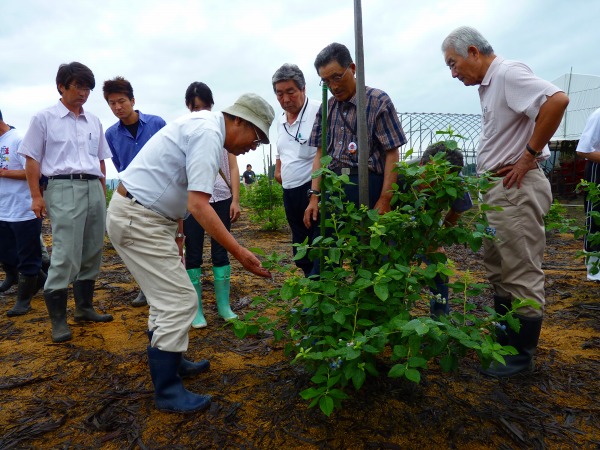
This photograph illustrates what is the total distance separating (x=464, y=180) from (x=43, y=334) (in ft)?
10.3

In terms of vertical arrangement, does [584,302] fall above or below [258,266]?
below

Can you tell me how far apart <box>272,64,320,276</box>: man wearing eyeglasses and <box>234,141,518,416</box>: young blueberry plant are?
0.99 m

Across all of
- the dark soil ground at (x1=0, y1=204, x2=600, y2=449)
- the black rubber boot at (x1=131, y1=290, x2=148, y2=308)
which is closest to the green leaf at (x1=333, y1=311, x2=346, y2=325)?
the dark soil ground at (x1=0, y1=204, x2=600, y2=449)

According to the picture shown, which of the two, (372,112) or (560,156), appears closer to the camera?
(372,112)

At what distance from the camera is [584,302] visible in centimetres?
361

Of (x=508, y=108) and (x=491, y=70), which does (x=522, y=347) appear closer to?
(x=508, y=108)

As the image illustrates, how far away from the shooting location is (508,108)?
7.34 ft

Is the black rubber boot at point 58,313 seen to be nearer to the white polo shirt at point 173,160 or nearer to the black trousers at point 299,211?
the white polo shirt at point 173,160

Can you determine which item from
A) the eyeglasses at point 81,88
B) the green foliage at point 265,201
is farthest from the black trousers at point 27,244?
the green foliage at point 265,201

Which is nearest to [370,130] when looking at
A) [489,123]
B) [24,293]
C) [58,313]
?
[489,123]

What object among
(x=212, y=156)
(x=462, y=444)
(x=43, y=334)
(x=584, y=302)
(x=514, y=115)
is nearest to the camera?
(x=462, y=444)

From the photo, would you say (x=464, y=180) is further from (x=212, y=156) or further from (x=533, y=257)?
(x=212, y=156)

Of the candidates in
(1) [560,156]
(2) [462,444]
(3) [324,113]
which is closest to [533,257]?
(2) [462,444]

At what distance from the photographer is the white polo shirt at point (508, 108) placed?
6.92ft
